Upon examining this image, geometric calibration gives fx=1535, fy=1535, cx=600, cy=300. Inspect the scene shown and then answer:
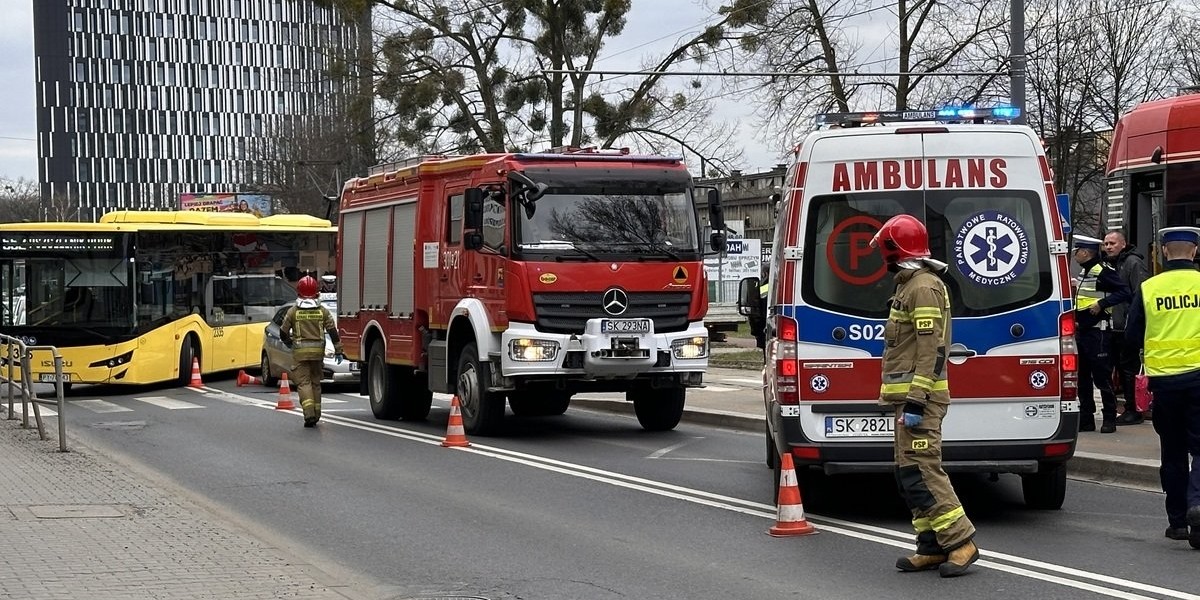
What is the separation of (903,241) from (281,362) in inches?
753

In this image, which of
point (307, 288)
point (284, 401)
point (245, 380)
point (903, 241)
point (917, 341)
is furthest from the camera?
point (245, 380)

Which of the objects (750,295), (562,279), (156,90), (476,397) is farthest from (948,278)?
(156,90)

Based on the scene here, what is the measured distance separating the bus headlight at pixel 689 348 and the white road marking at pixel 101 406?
9387 mm

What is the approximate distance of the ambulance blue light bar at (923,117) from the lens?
409 inches

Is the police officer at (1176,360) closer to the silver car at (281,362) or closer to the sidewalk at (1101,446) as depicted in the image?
the sidewalk at (1101,446)

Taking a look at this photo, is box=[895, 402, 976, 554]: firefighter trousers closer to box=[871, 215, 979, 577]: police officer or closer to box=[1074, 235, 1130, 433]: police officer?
box=[871, 215, 979, 577]: police officer

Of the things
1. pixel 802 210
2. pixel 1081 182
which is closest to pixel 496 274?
pixel 802 210

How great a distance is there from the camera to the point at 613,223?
15.8 metres

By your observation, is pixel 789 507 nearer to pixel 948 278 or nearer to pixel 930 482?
pixel 930 482

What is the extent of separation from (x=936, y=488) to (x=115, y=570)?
14.5 feet

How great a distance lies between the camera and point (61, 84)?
137375 mm

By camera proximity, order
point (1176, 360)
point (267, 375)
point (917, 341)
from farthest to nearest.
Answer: point (267, 375) < point (1176, 360) < point (917, 341)

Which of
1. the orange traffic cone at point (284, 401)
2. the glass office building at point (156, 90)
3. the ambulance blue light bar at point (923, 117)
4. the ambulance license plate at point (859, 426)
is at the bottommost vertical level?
the orange traffic cone at point (284, 401)

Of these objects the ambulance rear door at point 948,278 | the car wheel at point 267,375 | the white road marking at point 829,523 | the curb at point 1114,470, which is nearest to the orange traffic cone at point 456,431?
the white road marking at point 829,523
